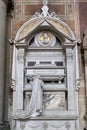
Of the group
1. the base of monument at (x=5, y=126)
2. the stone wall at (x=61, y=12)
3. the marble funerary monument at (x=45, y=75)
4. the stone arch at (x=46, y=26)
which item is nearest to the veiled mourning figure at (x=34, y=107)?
the marble funerary monument at (x=45, y=75)

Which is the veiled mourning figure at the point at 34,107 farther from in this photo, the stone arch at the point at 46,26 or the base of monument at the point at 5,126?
the stone arch at the point at 46,26

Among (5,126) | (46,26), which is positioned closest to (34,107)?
(5,126)

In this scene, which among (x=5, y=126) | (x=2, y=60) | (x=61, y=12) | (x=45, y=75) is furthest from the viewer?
(x=61, y=12)

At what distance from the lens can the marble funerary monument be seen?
775 centimetres

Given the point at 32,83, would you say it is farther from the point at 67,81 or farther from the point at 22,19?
the point at 22,19

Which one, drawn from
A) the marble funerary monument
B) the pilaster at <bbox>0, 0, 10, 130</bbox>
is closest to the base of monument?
the pilaster at <bbox>0, 0, 10, 130</bbox>

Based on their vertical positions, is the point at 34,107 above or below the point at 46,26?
below

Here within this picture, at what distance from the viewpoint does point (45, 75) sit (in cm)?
821

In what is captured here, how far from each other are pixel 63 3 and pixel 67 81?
8.63ft

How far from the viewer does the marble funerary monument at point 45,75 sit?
7754 mm

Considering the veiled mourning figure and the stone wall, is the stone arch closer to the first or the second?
the stone wall

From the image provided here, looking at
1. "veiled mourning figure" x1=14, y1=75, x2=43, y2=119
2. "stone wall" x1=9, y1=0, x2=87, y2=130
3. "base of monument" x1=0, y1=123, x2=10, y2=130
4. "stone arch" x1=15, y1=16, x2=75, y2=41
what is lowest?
"base of monument" x1=0, y1=123, x2=10, y2=130

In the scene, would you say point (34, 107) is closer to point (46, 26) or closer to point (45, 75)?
point (45, 75)

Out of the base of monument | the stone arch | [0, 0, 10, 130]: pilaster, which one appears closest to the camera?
the base of monument
